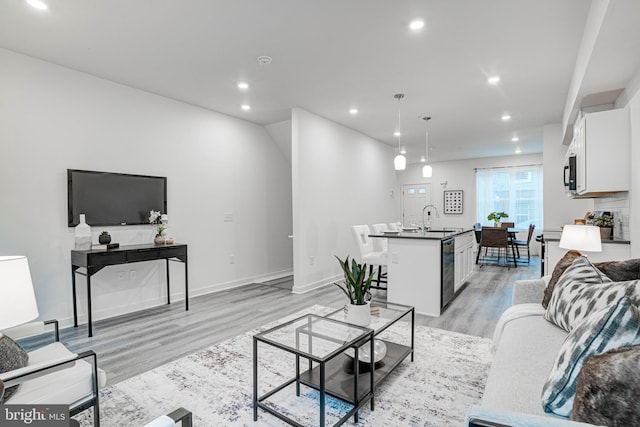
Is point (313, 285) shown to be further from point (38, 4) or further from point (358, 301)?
point (38, 4)

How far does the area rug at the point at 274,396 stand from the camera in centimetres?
188

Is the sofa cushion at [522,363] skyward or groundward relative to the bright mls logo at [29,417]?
groundward

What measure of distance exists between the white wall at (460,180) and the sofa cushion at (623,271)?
312 inches

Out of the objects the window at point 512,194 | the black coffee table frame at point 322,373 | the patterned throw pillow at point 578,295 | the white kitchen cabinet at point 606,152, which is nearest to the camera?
the patterned throw pillow at point 578,295

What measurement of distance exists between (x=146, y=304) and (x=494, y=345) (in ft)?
12.6

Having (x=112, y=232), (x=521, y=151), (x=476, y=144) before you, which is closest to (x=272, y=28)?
(x=112, y=232)

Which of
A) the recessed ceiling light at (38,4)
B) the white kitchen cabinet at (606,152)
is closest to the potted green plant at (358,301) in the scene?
the white kitchen cabinet at (606,152)

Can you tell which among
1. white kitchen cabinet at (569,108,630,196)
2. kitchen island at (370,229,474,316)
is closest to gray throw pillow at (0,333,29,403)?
kitchen island at (370,229,474,316)

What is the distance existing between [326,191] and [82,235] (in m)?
3.36

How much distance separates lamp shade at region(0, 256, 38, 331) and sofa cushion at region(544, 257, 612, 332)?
2.51 metres

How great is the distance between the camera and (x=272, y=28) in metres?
2.76

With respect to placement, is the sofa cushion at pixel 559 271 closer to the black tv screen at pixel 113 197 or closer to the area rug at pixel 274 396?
the area rug at pixel 274 396

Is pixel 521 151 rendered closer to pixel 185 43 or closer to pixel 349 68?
pixel 349 68

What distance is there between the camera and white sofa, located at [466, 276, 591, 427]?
0.93 meters
